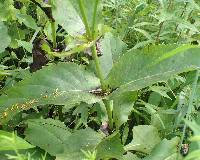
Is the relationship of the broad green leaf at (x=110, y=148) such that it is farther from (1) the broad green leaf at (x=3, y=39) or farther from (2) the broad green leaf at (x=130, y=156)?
(1) the broad green leaf at (x=3, y=39)

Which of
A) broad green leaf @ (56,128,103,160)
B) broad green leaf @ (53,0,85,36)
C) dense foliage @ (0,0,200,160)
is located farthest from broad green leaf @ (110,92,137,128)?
broad green leaf @ (53,0,85,36)

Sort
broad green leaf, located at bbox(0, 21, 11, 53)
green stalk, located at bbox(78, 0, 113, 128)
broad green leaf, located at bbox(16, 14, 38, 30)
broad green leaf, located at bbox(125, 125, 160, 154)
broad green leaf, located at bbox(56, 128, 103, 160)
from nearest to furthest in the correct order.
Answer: green stalk, located at bbox(78, 0, 113, 128), broad green leaf, located at bbox(56, 128, 103, 160), broad green leaf, located at bbox(125, 125, 160, 154), broad green leaf, located at bbox(0, 21, 11, 53), broad green leaf, located at bbox(16, 14, 38, 30)

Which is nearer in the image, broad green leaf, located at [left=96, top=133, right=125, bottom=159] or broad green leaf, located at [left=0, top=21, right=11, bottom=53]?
broad green leaf, located at [left=96, top=133, right=125, bottom=159]

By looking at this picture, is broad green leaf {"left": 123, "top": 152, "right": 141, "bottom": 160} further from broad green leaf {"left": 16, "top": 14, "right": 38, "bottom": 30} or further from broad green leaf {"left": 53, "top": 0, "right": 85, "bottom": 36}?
broad green leaf {"left": 16, "top": 14, "right": 38, "bottom": 30}

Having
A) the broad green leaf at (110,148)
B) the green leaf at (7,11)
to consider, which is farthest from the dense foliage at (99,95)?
the green leaf at (7,11)

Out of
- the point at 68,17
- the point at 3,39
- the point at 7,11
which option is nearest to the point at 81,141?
the point at 68,17
